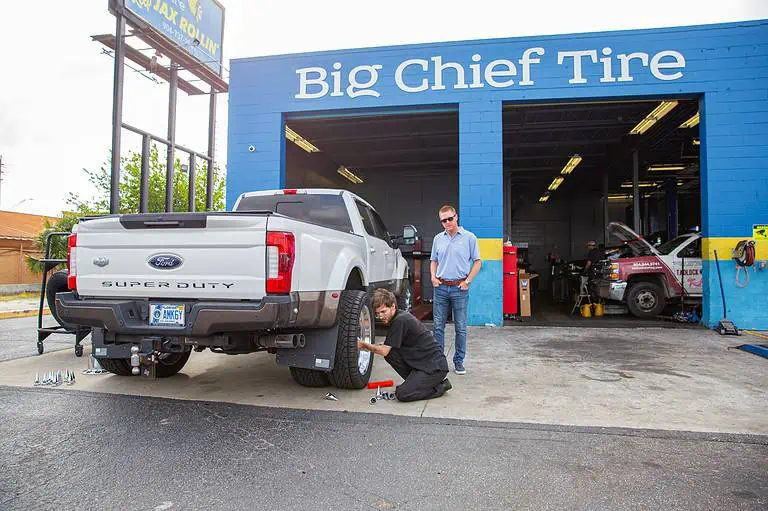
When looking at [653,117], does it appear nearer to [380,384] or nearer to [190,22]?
[380,384]

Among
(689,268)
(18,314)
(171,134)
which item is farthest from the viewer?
(171,134)

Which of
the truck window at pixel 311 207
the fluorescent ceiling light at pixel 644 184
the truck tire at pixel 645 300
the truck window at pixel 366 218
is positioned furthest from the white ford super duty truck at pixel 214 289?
the fluorescent ceiling light at pixel 644 184

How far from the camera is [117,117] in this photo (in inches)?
429

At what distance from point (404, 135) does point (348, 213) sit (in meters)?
9.14

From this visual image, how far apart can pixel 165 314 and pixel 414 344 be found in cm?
206

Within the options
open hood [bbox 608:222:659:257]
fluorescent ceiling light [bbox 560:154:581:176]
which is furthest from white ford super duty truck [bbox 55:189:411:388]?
fluorescent ceiling light [bbox 560:154:581:176]

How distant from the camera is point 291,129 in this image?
13453mm

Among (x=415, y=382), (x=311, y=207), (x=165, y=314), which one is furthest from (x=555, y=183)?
(x=165, y=314)

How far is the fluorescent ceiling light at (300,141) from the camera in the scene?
13637 mm

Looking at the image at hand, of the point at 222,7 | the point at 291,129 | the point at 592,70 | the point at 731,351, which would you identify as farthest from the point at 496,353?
the point at 222,7

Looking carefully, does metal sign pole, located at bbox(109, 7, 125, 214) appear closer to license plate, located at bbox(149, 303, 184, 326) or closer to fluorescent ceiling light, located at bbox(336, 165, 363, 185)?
license plate, located at bbox(149, 303, 184, 326)

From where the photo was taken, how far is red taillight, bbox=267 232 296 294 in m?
3.71

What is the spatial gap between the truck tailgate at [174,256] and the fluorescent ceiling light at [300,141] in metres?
9.43

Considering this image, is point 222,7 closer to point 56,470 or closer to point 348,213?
point 348,213
